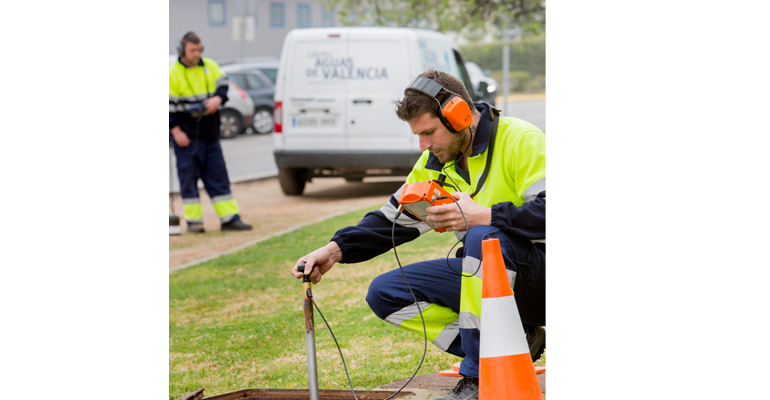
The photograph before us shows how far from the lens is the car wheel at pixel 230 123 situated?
53.8 feet

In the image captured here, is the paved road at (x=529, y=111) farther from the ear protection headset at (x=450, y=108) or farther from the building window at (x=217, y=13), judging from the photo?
the ear protection headset at (x=450, y=108)

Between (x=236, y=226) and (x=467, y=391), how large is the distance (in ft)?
16.8

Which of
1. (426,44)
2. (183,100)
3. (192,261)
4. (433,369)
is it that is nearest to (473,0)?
(426,44)

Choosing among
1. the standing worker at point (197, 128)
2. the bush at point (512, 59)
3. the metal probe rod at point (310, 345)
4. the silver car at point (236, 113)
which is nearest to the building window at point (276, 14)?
the bush at point (512, 59)

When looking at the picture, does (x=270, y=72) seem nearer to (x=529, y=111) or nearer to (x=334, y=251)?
(x=529, y=111)

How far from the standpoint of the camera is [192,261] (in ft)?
20.3

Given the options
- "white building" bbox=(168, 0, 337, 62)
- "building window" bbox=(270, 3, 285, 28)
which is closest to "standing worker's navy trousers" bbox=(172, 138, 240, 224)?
"white building" bbox=(168, 0, 337, 62)

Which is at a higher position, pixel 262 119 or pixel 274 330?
pixel 262 119

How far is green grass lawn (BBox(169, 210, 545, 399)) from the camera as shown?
3338 millimetres

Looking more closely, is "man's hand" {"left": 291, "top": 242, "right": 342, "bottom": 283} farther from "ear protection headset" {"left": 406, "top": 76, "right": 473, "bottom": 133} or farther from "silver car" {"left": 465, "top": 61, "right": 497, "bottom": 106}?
"silver car" {"left": 465, "top": 61, "right": 497, "bottom": 106}

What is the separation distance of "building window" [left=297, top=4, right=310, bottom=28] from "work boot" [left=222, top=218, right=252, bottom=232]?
27.2m

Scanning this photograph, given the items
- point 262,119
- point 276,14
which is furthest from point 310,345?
point 276,14

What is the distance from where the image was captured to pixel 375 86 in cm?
880
